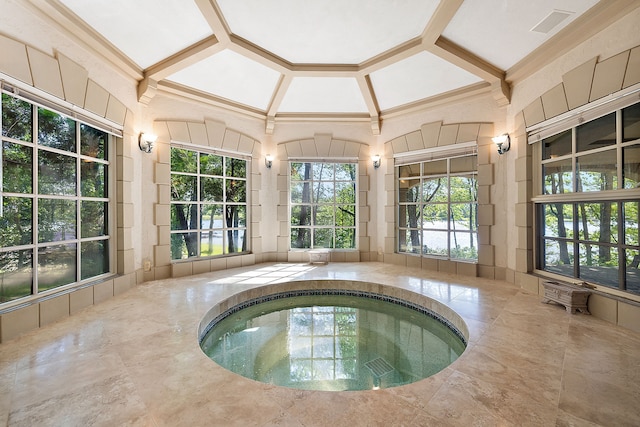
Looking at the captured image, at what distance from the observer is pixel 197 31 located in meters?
3.16

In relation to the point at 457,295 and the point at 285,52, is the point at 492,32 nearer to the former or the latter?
the point at 285,52

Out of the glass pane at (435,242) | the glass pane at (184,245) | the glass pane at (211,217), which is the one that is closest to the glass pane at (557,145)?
the glass pane at (435,242)

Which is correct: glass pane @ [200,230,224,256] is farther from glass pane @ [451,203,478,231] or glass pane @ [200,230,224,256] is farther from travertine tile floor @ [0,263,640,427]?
glass pane @ [451,203,478,231]

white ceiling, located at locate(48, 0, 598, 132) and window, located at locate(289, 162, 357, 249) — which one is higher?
white ceiling, located at locate(48, 0, 598, 132)

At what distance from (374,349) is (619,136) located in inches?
118

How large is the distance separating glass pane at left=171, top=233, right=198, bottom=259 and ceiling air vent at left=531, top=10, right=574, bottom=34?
16.9ft

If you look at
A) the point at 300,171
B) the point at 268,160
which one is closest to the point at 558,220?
the point at 300,171

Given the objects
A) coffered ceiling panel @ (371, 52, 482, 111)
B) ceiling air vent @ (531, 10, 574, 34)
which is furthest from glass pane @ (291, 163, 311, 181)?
ceiling air vent @ (531, 10, 574, 34)

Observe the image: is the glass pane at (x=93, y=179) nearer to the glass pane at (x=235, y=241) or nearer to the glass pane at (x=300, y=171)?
the glass pane at (x=235, y=241)

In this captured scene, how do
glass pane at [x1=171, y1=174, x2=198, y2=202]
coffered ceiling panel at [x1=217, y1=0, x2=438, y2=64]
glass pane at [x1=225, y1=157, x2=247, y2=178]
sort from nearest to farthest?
coffered ceiling panel at [x1=217, y1=0, x2=438, y2=64]
glass pane at [x1=171, y1=174, x2=198, y2=202]
glass pane at [x1=225, y1=157, x2=247, y2=178]

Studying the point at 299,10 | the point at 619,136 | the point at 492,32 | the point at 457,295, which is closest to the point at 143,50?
the point at 299,10

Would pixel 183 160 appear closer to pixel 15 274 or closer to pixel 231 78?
pixel 231 78

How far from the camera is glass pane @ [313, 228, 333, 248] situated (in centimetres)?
543

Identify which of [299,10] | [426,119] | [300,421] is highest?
[299,10]
